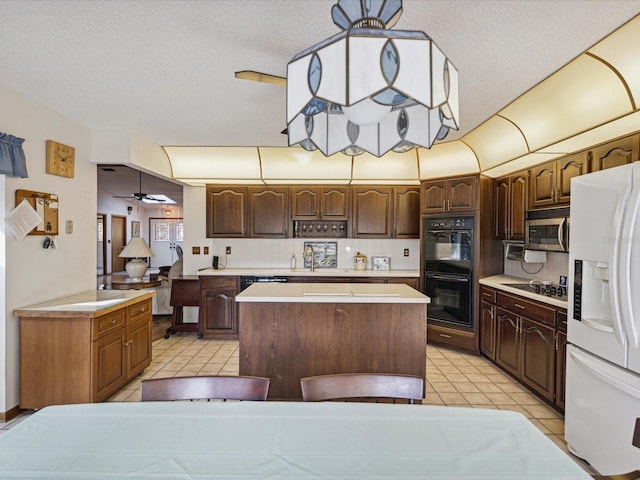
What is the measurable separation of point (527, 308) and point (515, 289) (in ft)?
0.86

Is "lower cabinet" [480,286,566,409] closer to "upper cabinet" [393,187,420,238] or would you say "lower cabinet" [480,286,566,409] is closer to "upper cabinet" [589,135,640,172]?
"upper cabinet" [589,135,640,172]

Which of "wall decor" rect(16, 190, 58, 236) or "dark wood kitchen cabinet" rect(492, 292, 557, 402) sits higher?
"wall decor" rect(16, 190, 58, 236)

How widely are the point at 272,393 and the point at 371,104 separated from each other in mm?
2310

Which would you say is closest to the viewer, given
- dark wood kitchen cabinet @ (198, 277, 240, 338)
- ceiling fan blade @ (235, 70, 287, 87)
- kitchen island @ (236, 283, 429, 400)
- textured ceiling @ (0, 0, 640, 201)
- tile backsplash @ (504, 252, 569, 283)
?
textured ceiling @ (0, 0, 640, 201)

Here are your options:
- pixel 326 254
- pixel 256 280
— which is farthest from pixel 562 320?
pixel 256 280

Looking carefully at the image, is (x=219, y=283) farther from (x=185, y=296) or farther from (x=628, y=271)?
(x=628, y=271)

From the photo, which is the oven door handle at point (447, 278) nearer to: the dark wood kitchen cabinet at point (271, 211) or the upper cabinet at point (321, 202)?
the upper cabinet at point (321, 202)

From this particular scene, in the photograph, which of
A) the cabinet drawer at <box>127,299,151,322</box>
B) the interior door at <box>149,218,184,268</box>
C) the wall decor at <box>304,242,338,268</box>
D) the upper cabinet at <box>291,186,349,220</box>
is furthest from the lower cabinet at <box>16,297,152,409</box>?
the interior door at <box>149,218,184,268</box>

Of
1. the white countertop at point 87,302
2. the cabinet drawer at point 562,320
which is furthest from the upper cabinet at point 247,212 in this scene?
the cabinet drawer at point 562,320

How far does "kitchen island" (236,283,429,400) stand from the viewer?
2.75 metres

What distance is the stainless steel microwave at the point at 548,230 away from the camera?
3.02 m

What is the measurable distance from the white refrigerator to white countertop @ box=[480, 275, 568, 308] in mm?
443

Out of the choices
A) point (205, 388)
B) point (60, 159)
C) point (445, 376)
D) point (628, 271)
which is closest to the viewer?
point (205, 388)

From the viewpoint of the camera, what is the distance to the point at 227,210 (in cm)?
510
